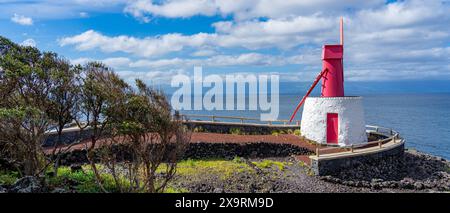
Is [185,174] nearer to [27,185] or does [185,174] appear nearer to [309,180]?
[309,180]

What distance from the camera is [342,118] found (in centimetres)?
2050

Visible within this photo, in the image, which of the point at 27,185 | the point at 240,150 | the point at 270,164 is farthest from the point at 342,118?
the point at 27,185

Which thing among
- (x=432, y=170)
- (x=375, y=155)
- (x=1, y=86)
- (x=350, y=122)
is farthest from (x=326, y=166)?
(x=1, y=86)

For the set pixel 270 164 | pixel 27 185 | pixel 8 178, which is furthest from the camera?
pixel 270 164

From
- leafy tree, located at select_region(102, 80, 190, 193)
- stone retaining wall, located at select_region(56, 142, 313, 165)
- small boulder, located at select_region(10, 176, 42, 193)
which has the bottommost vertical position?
stone retaining wall, located at select_region(56, 142, 313, 165)

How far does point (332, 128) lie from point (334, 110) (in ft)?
3.60

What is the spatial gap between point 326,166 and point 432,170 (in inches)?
337

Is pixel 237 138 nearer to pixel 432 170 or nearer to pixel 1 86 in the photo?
pixel 432 170

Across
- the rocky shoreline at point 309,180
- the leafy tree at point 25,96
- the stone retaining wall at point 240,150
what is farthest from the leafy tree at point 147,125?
the stone retaining wall at point 240,150

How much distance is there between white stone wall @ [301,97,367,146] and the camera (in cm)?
2045

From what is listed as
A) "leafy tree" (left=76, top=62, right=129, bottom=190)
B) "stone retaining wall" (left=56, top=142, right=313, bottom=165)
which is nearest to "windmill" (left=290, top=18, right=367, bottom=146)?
"stone retaining wall" (left=56, top=142, right=313, bottom=165)

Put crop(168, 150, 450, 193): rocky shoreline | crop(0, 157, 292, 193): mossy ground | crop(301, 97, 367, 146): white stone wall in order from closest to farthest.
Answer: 1. crop(0, 157, 292, 193): mossy ground
2. crop(168, 150, 450, 193): rocky shoreline
3. crop(301, 97, 367, 146): white stone wall

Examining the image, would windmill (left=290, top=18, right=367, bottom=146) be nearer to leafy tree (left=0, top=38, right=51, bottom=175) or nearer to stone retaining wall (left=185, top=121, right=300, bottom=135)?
stone retaining wall (left=185, top=121, right=300, bottom=135)
